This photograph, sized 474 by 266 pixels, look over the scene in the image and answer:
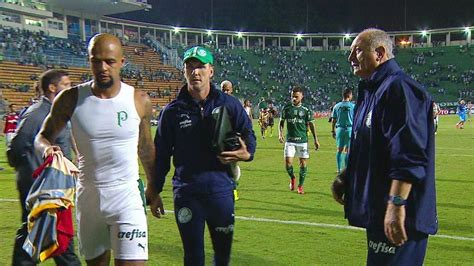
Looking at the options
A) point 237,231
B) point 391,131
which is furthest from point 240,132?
point 237,231

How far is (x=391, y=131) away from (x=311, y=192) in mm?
8167

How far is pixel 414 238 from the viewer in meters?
3.12

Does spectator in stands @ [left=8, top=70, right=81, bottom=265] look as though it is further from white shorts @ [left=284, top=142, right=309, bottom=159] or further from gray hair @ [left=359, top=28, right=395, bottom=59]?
white shorts @ [left=284, top=142, right=309, bottom=159]

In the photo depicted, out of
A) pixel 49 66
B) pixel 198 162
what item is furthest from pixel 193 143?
pixel 49 66

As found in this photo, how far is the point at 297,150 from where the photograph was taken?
11.2 meters

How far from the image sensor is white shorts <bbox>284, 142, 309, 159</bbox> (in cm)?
1109

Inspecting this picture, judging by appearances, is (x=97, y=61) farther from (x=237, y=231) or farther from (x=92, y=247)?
(x=237, y=231)

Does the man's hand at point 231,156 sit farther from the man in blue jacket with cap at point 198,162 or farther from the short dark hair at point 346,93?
the short dark hair at point 346,93

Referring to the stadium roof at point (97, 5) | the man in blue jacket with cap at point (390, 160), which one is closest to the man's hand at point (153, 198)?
the man in blue jacket with cap at point (390, 160)

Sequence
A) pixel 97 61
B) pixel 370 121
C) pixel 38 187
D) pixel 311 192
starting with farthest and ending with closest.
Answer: pixel 311 192 → pixel 97 61 → pixel 38 187 → pixel 370 121

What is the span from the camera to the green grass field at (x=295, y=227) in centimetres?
627

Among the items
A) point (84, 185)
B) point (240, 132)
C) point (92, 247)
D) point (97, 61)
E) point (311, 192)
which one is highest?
point (97, 61)

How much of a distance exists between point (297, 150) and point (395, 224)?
8195mm

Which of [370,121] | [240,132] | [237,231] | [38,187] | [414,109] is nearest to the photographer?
[414,109]
